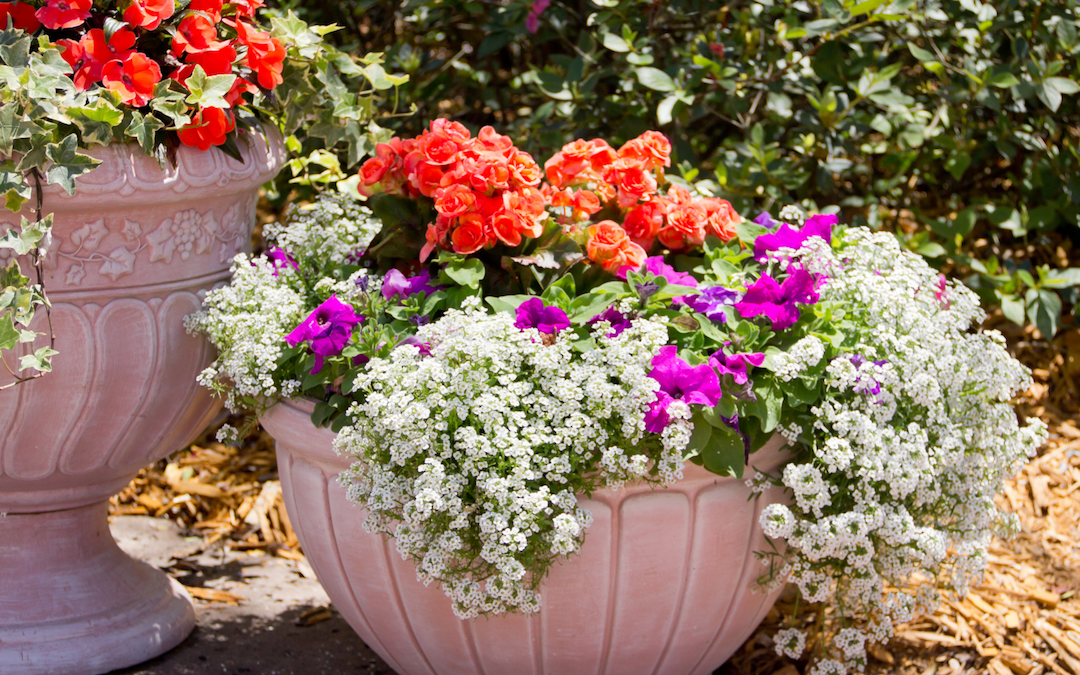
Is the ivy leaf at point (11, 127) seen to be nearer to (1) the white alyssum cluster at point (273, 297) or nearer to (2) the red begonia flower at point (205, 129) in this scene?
(2) the red begonia flower at point (205, 129)

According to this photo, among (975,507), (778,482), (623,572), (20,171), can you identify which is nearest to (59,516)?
(20,171)

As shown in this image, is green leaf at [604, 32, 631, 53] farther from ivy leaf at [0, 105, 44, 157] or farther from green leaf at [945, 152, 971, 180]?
ivy leaf at [0, 105, 44, 157]

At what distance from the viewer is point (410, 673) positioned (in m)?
1.85

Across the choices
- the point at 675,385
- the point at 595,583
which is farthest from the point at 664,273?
the point at 595,583

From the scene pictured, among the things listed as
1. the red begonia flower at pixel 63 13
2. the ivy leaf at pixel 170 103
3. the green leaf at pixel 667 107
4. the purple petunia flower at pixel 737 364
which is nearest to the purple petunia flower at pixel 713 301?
the purple petunia flower at pixel 737 364

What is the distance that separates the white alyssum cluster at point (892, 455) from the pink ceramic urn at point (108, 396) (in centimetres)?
Result: 111

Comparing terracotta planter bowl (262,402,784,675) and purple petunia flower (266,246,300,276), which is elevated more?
purple petunia flower (266,246,300,276)

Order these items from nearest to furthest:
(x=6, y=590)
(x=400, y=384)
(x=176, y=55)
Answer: (x=400, y=384), (x=176, y=55), (x=6, y=590)

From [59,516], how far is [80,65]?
36.5 inches

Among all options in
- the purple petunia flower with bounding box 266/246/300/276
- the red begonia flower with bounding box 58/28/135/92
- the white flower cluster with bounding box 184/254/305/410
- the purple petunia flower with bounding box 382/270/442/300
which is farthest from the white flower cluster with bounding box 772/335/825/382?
the red begonia flower with bounding box 58/28/135/92

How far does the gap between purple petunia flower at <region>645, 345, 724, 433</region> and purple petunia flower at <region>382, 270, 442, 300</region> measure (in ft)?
1.57

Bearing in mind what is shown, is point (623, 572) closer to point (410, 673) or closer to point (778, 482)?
point (778, 482)

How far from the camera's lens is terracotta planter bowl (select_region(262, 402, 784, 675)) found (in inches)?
61.6

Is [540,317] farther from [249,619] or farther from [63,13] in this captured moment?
[249,619]
